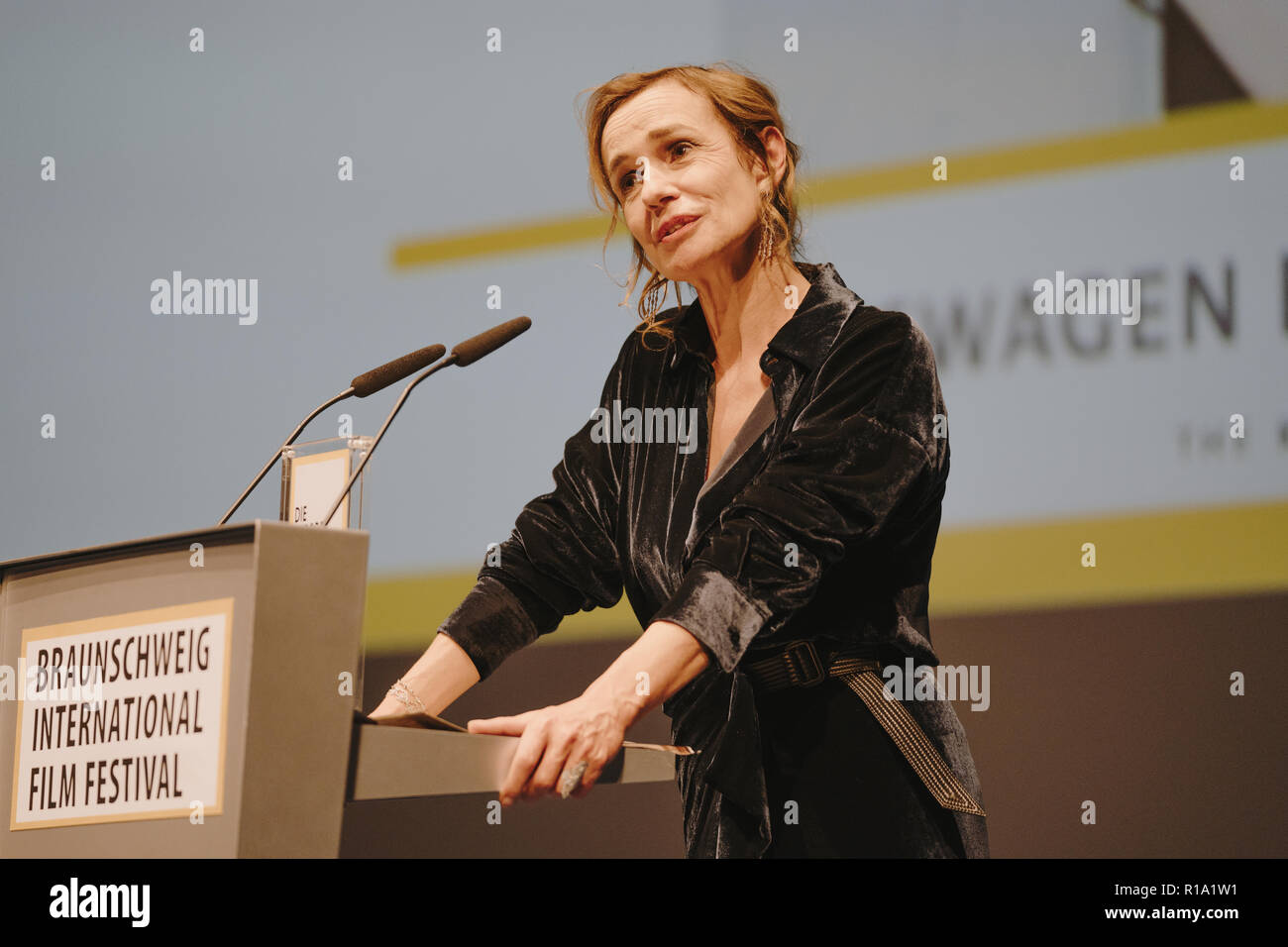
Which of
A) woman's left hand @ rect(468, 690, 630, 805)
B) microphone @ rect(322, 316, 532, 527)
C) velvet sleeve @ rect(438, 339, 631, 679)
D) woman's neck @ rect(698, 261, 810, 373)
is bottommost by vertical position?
woman's left hand @ rect(468, 690, 630, 805)

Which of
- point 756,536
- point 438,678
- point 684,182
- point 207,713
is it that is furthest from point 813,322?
point 207,713

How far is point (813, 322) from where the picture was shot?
1565 millimetres

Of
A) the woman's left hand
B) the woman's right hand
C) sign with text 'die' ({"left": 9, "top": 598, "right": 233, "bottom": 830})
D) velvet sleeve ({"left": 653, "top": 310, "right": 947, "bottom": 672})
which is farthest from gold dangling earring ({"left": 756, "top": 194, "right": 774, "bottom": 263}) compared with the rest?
sign with text 'die' ({"left": 9, "top": 598, "right": 233, "bottom": 830})

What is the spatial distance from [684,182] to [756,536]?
553mm

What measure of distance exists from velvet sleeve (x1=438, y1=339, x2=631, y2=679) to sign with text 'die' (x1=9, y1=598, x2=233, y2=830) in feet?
1.77

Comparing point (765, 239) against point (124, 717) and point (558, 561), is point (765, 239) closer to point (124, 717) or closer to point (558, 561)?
point (558, 561)

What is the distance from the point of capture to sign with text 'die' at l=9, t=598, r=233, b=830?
0.98 metres

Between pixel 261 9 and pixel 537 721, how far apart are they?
2.35 metres

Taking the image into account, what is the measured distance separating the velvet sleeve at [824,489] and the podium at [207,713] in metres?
0.18

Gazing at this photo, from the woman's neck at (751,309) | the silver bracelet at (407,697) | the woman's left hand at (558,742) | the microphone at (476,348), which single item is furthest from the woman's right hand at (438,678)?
the woman's neck at (751,309)

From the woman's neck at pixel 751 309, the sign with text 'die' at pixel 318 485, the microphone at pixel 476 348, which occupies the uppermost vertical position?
the woman's neck at pixel 751 309

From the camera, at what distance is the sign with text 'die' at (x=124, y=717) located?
0.98 meters

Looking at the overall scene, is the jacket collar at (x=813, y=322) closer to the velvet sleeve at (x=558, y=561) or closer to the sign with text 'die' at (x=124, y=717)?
the velvet sleeve at (x=558, y=561)

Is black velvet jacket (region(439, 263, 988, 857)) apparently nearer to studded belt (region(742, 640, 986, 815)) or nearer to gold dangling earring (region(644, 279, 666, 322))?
studded belt (region(742, 640, 986, 815))
